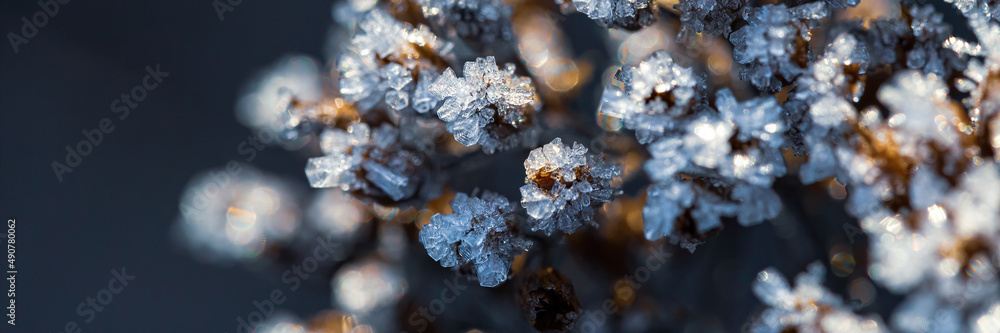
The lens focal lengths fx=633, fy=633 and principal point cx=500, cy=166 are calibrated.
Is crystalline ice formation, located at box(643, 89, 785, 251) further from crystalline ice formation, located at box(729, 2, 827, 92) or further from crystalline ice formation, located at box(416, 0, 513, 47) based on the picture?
crystalline ice formation, located at box(416, 0, 513, 47)

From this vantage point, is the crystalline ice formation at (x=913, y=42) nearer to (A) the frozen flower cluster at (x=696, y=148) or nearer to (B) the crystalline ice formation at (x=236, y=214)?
(A) the frozen flower cluster at (x=696, y=148)

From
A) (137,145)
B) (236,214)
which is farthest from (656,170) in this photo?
(137,145)

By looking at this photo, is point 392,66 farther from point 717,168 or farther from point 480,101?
point 717,168

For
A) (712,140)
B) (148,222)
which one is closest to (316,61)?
(148,222)

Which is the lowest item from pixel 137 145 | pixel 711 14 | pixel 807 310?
pixel 137 145

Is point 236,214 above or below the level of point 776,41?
below

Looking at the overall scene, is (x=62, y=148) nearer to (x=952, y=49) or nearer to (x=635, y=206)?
(x=635, y=206)
